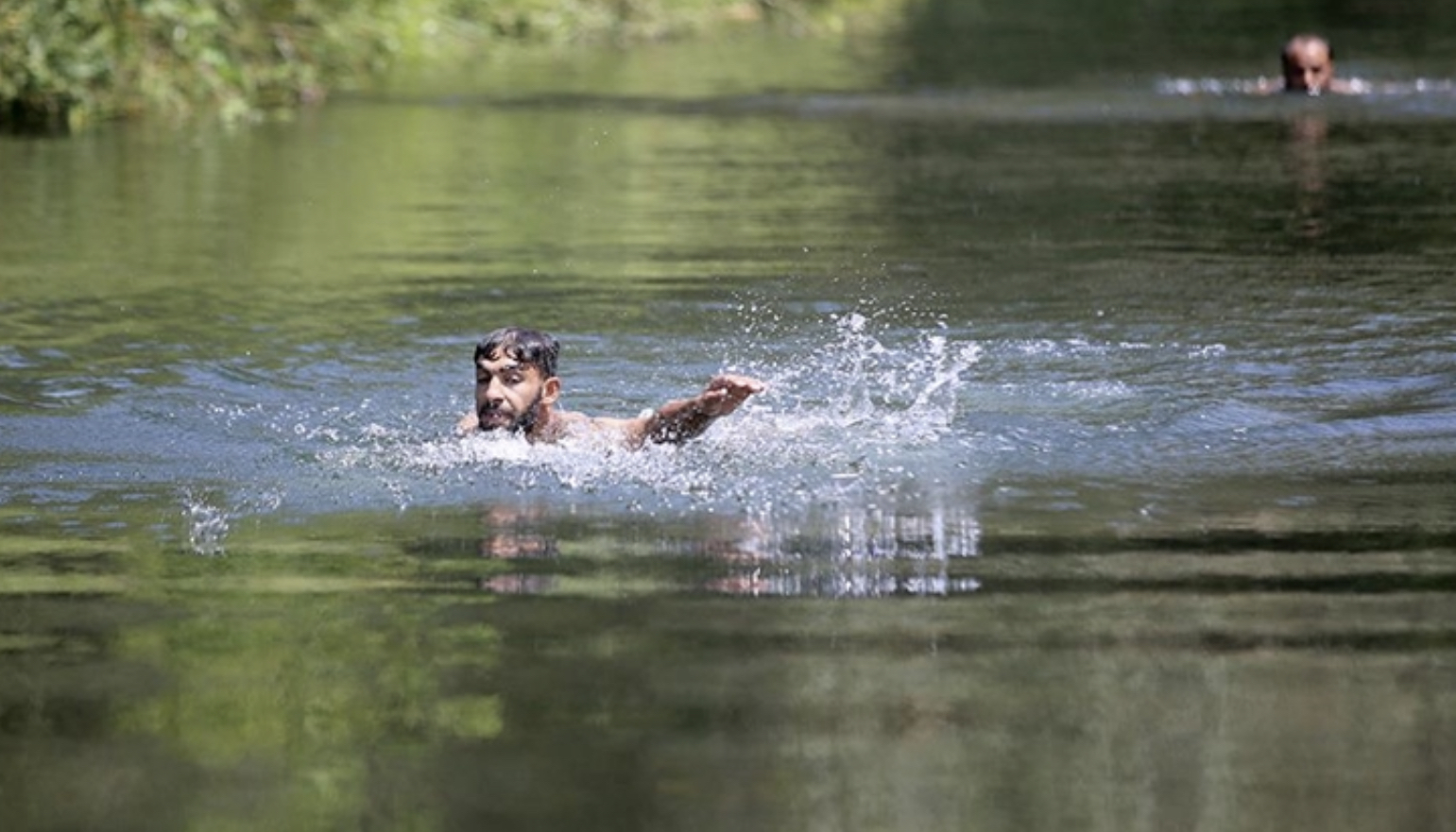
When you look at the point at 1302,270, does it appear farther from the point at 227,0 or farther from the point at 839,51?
the point at 839,51

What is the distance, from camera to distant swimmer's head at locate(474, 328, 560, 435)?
10258mm

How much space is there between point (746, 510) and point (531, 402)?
139cm

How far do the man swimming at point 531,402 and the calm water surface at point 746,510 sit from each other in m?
0.15

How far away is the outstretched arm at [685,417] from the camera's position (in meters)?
9.83

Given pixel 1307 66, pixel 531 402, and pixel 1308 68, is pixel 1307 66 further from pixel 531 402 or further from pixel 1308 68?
pixel 531 402

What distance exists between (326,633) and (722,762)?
A: 5.42 ft

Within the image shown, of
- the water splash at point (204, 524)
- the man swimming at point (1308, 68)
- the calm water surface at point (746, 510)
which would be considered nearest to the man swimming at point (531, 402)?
the calm water surface at point (746, 510)

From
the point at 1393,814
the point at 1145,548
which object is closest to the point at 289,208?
the point at 1145,548

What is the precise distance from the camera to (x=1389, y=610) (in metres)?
7.50

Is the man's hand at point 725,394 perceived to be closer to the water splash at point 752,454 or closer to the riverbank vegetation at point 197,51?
the water splash at point 752,454

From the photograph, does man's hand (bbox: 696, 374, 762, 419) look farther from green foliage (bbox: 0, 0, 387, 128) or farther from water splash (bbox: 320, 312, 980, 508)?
green foliage (bbox: 0, 0, 387, 128)

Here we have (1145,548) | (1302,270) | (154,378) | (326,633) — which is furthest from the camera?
(1302,270)

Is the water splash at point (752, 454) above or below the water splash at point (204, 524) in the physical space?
above

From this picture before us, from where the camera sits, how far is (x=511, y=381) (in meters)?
10.3
